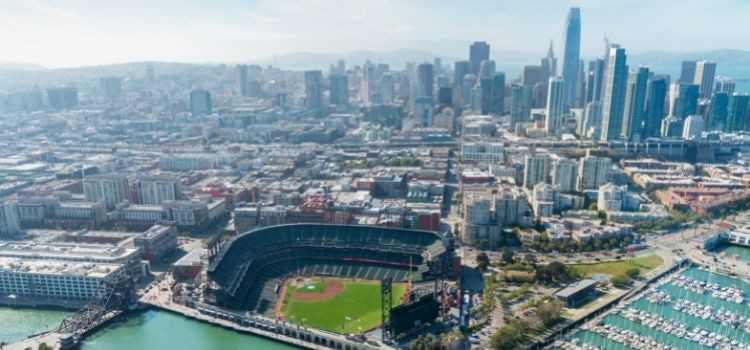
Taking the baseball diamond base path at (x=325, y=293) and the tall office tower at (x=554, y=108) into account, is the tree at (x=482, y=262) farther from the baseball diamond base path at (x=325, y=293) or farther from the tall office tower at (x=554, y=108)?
the tall office tower at (x=554, y=108)

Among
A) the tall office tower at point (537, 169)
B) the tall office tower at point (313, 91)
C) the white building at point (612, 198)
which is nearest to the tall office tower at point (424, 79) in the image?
the tall office tower at point (313, 91)

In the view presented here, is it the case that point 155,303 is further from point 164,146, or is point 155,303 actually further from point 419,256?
point 164,146

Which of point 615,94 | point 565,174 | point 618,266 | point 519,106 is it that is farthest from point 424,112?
point 618,266

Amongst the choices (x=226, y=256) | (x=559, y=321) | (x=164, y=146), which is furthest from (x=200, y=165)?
(x=559, y=321)

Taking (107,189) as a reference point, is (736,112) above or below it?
above

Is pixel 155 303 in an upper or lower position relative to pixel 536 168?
lower

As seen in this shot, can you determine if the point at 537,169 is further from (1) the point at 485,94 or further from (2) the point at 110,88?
(2) the point at 110,88
